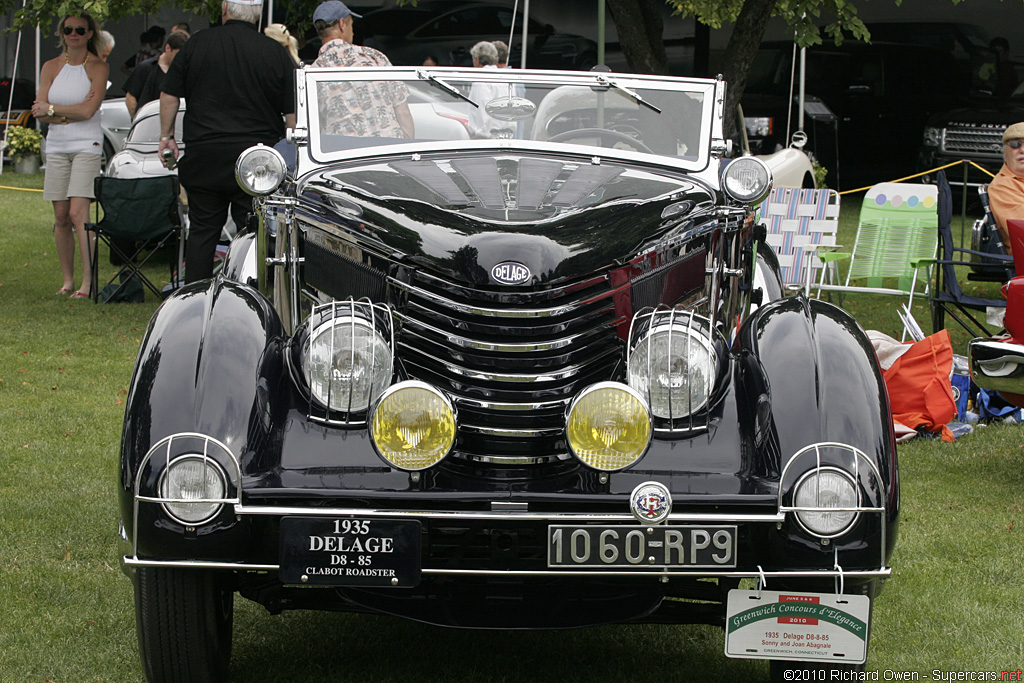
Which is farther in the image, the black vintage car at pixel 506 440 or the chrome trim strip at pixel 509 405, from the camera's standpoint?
the chrome trim strip at pixel 509 405

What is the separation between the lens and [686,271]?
3586mm

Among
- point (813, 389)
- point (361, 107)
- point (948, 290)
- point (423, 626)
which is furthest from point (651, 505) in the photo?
point (948, 290)

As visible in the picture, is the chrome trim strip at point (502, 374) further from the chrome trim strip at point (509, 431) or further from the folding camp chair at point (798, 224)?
the folding camp chair at point (798, 224)

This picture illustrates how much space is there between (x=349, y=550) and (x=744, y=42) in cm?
801

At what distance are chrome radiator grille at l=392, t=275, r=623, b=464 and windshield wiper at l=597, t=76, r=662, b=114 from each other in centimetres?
142

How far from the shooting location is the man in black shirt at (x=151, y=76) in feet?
34.6

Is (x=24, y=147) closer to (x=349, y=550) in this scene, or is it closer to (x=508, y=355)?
(x=508, y=355)

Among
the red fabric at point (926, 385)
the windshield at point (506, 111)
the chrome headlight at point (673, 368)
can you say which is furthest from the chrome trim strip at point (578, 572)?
the red fabric at point (926, 385)

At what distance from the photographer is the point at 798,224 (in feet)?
32.5

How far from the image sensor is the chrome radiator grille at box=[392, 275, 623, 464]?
9.95 ft

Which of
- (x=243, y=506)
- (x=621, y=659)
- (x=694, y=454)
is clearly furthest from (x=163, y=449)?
(x=621, y=659)

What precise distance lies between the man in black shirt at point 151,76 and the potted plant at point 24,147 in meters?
4.47

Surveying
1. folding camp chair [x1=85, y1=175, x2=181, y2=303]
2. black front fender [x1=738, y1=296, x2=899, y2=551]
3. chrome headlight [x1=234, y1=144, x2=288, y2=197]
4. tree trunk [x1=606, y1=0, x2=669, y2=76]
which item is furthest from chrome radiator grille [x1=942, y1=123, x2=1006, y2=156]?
chrome headlight [x1=234, y1=144, x2=288, y2=197]

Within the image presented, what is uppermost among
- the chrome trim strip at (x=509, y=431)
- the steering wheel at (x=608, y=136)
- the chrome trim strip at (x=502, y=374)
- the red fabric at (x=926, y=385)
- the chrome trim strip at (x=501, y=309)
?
the steering wheel at (x=608, y=136)
